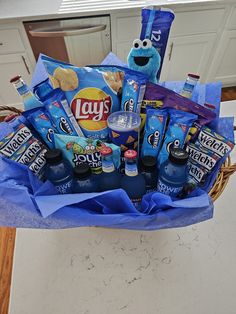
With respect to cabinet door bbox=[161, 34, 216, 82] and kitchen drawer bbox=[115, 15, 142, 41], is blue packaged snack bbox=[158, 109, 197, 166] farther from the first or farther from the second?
cabinet door bbox=[161, 34, 216, 82]

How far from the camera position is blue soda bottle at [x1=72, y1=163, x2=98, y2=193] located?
0.43m

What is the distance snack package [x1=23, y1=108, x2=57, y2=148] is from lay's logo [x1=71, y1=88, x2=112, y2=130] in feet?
0.22

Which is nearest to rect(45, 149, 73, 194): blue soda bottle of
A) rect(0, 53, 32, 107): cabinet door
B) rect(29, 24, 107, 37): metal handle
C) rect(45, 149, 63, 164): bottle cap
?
rect(45, 149, 63, 164): bottle cap

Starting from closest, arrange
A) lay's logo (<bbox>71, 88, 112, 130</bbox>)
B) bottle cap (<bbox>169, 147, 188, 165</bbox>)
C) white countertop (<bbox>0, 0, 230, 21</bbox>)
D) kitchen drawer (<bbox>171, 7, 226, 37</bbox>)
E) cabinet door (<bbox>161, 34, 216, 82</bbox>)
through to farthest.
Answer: bottle cap (<bbox>169, 147, 188, 165</bbox>), lay's logo (<bbox>71, 88, 112, 130</bbox>), white countertop (<bbox>0, 0, 230, 21</bbox>), kitchen drawer (<bbox>171, 7, 226, 37</bbox>), cabinet door (<bbox>161, 34, 216, 82</bbox>)

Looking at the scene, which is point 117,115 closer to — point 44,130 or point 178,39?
point 44,130

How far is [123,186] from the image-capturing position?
0.46m

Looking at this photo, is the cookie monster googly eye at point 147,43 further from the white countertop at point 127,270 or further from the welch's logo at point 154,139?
the white countertop at point 127,270

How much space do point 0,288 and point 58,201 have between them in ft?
2.05

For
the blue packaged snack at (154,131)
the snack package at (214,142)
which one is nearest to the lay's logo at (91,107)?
the blue packaged snack at (154,131)

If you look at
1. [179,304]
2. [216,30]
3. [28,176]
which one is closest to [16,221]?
[28,176]

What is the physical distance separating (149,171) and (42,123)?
0.90ft

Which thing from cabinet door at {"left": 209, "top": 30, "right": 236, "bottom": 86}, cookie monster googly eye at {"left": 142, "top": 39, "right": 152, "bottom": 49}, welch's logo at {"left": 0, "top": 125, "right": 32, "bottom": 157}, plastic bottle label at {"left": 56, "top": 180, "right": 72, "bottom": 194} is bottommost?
cabinet door at {"left": 209, "top": 30, "right": 236, "bottom": 86}

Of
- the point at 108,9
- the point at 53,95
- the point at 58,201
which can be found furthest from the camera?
the point at 108,9

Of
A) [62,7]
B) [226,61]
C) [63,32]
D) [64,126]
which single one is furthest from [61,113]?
[226,61]
